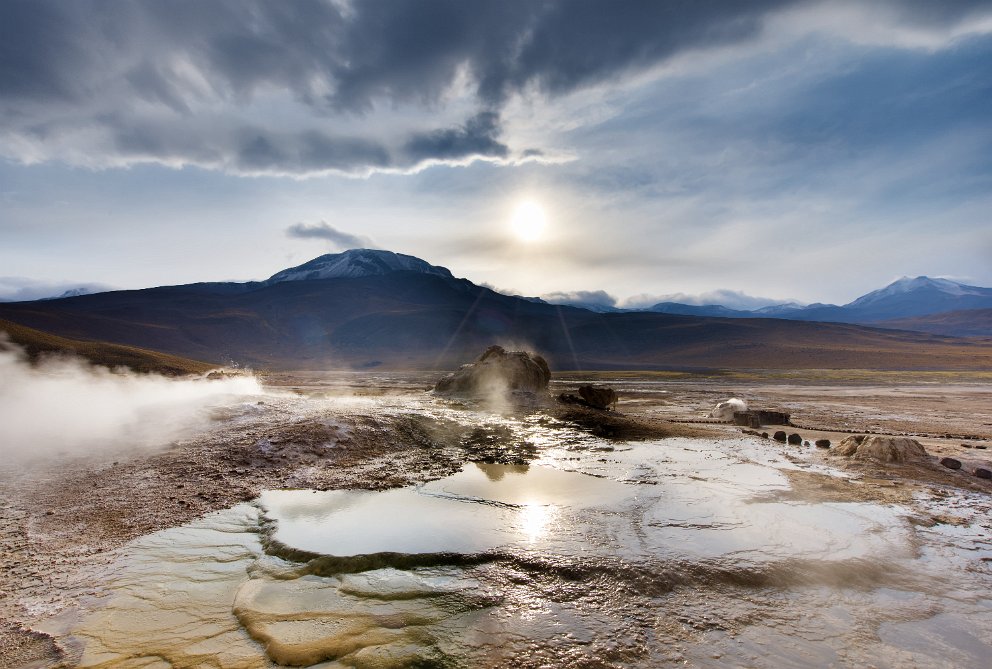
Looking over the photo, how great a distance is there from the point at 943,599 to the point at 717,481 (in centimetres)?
454

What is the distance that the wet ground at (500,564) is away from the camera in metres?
4.25

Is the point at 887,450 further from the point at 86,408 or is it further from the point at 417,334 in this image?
the point at 417,334

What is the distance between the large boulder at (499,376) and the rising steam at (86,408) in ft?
38.2

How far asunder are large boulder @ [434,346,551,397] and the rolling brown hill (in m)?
49.8

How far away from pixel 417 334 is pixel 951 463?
371ft

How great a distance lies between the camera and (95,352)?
652 inches

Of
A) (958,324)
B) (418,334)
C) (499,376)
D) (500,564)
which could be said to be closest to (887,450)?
(500,564)

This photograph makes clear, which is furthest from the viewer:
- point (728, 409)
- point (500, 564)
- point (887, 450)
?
point (728, 409)

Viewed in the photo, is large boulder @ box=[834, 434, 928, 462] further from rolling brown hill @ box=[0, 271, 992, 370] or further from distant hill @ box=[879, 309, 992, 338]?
distant hill @ box=[879, 309, 992, 338]

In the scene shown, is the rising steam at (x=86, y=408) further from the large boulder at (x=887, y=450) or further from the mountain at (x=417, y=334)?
the mountain at (x=417, y=334)

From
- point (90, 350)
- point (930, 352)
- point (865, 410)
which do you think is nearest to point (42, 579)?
point (90, 350)

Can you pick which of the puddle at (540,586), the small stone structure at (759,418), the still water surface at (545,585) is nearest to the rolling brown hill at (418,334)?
the small stone structure at (759,418)

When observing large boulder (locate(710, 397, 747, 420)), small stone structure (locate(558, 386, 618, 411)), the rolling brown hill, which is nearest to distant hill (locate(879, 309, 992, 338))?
the rolling brown hill

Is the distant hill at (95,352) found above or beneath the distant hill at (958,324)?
beneath
